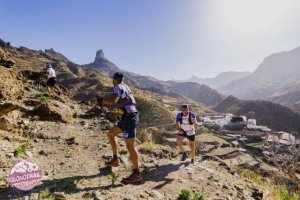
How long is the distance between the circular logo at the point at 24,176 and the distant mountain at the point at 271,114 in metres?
119

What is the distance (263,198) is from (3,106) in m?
7.58

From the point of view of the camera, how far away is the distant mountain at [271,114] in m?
121

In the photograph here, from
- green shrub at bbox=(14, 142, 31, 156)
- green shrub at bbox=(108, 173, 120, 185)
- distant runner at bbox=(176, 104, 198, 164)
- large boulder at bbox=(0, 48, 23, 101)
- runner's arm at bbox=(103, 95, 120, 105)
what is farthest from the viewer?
distant runner at bbox=(176, 104, 198, 164)

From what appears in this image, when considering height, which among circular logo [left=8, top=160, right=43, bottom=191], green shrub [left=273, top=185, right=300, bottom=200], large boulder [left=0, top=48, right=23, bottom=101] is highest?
large boulder [left=0, top=48, right=23, bottom=101]

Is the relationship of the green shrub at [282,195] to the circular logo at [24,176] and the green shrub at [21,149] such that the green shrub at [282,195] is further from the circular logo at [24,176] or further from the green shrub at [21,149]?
the green shrub at [21,149]

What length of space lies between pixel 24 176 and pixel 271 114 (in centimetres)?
14087

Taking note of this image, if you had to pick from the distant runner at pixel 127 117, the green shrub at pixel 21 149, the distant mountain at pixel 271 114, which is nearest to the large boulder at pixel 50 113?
the green shrub at pixel 21 149

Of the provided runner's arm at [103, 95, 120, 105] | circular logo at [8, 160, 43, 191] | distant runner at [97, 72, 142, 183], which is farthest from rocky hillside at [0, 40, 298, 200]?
runner's arm at [103, 95, 120, 105]

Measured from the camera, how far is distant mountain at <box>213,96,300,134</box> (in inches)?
4779

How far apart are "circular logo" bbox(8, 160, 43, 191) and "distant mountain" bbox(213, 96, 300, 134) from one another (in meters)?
119

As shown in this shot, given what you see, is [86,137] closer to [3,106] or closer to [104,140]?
[104,140]

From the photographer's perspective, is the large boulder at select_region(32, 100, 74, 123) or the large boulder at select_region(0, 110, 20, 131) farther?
the large boulder at select_region(32, 100, 74, 123)

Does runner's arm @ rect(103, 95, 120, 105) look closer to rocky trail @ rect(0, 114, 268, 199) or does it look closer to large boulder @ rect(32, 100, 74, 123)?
rocky trail @ rect(0, 114, 268, 199)

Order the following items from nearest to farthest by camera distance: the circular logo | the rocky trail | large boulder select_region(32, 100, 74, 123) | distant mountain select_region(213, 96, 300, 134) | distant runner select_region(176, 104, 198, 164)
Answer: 1. the circular logo
2. the rocky trail
3. distant runner select_region(176, 104, 198, 164)
4. large boulder select_region(32, 100, 74, 123)
5. distant mountain select_region(213, 96, 300, 134)
